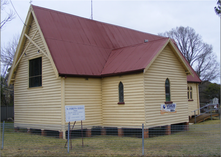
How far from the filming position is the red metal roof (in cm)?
1591

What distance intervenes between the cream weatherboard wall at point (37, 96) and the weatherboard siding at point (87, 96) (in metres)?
0.66

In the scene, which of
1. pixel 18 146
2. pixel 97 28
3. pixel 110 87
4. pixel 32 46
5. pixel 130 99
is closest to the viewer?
pixel 18 146

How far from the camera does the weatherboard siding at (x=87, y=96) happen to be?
15692mm

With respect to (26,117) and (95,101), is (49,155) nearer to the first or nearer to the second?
(95,101)

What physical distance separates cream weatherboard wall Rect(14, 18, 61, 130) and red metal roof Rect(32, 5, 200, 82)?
2.96 ft

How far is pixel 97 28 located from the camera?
21297 millimetres

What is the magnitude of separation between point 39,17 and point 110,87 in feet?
22.0

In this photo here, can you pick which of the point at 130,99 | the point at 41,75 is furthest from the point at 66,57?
the point at 130,99

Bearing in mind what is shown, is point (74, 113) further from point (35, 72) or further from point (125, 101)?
point (35, 72)

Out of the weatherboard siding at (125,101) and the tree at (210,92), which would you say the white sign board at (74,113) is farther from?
the tree at (210,92)

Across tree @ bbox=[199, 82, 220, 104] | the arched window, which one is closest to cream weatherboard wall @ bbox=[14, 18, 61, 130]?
the arched window

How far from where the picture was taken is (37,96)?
17250mm

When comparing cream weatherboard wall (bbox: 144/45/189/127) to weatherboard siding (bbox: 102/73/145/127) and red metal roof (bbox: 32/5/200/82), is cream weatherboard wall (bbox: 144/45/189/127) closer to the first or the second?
weatherboard siding (bbox: 102/73/145/127)

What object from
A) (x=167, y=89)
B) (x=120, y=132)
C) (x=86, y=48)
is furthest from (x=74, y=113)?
(x=167, y=89)
